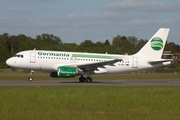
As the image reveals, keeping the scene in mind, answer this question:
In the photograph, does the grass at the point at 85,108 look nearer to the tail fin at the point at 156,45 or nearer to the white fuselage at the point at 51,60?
the white fuselage at the point at 51,60

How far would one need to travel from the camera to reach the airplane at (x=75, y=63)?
40.6m

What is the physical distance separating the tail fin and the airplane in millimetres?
616

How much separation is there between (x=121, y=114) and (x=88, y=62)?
26.9m

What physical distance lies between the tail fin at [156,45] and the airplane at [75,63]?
62cm

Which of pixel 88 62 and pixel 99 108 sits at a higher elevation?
pixel 88 62

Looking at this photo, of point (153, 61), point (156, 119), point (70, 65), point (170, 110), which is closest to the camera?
point (156, 119)

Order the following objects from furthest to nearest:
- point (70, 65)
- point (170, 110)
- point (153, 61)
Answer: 1. point (153, 61)
2. point (70, 65)
3. point (170, 110)

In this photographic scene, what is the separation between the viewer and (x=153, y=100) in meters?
20.3

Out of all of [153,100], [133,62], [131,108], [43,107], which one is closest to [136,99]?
[153,100]

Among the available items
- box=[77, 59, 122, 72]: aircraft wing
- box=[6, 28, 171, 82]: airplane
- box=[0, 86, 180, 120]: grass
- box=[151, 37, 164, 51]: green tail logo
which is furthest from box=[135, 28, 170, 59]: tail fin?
box=[0, 86, 180, 120]: grass

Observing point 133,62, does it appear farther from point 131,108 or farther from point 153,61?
point 131,108

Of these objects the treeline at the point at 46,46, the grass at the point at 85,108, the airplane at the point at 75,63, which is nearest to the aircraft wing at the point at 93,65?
the airplane at the point at 75,63

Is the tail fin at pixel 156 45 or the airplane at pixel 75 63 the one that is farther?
the tail fin at pixel 156 45

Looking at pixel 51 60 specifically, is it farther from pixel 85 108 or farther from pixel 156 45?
pixel 85 108
